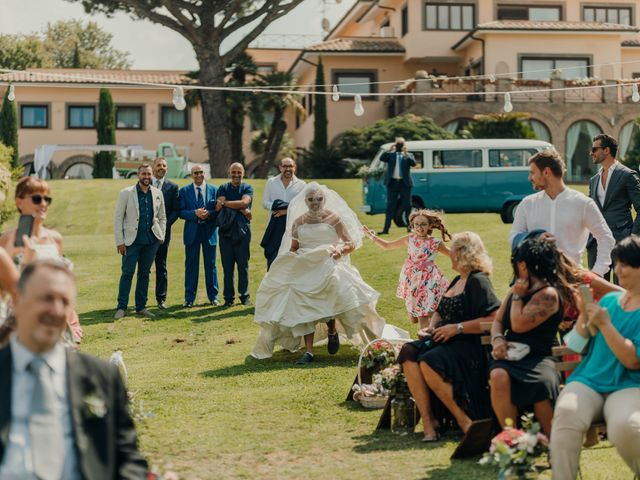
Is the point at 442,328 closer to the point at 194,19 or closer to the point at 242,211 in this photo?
the point at 242,211

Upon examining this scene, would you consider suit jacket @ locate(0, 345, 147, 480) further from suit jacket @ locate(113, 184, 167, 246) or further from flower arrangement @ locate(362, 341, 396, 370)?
suit jacket @ locate(113, 184, 167, 246)

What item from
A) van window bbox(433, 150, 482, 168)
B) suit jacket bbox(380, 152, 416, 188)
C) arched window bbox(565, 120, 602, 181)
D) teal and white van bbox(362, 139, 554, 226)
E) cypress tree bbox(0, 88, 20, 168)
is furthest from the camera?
cypress tree bbox(0, 88, 20, 168)

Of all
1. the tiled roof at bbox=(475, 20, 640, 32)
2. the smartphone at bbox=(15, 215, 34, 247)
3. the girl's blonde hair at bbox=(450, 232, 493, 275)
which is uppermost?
the tiled roof at bbox=(475, 20, 640, 32)

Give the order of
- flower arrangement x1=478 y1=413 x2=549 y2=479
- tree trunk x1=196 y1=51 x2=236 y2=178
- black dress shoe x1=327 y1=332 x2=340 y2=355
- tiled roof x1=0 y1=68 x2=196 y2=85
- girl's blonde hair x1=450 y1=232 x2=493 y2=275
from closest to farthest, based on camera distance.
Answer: flower arrangement x1=478 y1=413 x2=549 y2=479 → girl's blonde hair x1=450 y1=232 x2=493 y2=275 → black dress shoe x1=327 y1=332 x2=340 y2=355 → tree trunk x1=196 y1=51 x2=236 y2=178 → tiled roof x1=0 y1=68 x2=196 y2=85

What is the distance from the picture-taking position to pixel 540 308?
7258mm

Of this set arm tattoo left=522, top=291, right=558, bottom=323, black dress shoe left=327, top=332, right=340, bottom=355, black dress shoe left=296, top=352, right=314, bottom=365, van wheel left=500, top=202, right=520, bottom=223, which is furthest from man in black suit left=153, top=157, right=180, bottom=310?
van wheel left=500, top=202, right=520, bottom=223

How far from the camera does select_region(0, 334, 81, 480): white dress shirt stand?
4.35m

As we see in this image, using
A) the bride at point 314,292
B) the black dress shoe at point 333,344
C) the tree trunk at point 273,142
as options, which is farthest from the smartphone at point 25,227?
the tree trunk at point 273,142

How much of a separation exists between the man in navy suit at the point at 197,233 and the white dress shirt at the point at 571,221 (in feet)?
28.3

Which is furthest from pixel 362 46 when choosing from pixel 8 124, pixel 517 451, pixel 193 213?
pixel 517 451

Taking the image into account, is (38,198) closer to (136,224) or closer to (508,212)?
(136,224)

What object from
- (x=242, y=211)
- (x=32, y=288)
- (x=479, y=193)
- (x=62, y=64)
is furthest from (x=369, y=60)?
(x=32, y=288)

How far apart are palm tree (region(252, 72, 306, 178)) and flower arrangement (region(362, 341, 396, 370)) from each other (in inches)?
1317

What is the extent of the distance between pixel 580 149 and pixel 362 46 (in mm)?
10971
